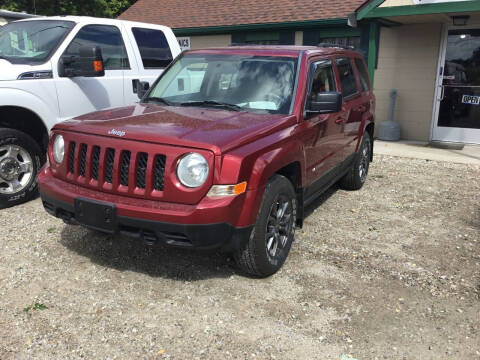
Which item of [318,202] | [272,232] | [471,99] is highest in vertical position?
[471,99]

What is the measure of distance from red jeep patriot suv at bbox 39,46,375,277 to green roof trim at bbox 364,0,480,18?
16.1ft

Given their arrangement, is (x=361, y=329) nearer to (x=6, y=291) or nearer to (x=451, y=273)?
(x=451, y=273)

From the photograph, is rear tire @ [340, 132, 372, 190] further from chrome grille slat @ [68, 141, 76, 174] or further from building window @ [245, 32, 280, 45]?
building window @ [245, 32, 280, 45]

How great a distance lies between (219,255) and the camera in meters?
4.17

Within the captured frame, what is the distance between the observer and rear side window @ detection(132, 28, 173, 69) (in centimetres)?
644

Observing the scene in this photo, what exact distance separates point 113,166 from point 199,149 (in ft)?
2.30

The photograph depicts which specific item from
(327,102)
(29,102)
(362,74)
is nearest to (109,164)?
(327,102)

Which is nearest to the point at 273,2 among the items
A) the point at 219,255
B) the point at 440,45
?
the point at 440,45

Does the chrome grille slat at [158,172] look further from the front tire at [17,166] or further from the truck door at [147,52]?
the truck door at [147,52]

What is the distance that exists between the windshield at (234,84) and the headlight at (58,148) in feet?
3.66

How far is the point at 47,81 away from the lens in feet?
17.3

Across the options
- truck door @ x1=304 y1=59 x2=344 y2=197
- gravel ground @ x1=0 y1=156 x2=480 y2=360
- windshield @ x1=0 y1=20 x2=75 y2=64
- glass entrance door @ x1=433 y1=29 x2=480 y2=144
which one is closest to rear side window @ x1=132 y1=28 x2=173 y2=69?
windshield @ x1=0 y1=20 x2=75 y2=64

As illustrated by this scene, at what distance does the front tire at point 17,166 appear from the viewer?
511 cm

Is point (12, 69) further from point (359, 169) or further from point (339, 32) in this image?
point (339, 32)
